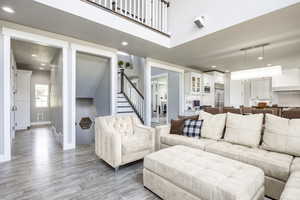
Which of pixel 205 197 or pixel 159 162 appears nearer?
pixel 205 197

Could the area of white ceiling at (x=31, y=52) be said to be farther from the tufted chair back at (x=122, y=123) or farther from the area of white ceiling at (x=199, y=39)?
the tufted chair back at (x=122, y=123)

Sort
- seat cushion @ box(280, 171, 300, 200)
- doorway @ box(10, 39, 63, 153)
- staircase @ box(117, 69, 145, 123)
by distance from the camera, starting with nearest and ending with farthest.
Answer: seat cushion @ box(280, 171, 300, 200) → doorway @ box(10, 39, 63, 153) → staircase @ box(117, 69, 145, 123)

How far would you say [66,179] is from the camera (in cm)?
214

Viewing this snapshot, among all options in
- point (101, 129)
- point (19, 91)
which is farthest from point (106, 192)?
point (19, 91)

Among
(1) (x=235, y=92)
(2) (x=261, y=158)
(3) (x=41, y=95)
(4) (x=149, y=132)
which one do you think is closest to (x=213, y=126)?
(2) (x=261, y=158)

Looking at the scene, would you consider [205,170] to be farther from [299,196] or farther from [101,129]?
[101,129]

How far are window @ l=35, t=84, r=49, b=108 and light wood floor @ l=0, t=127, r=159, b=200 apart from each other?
4537mm

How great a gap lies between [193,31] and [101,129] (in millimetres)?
2894

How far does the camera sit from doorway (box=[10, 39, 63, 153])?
13.2 ft

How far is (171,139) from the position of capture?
9.07 ft

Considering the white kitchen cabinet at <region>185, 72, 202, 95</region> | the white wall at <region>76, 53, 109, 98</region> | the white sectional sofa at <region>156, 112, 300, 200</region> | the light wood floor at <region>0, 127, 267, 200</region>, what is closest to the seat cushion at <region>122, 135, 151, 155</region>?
the light wood floor at <region>0, 127, 267, 200</region>

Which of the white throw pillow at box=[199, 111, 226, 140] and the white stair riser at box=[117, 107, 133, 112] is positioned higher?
the white stair riser at box=[117, 107, 133, 112]

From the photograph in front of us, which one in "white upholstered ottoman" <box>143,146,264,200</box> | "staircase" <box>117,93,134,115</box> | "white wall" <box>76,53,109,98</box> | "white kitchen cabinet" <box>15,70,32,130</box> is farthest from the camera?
"white kitchen cabinet" <box>15,70,32,130</box>

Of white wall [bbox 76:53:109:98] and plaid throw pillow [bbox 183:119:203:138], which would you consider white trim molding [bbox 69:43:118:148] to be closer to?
white wall [bbox 76:53:109:98]
